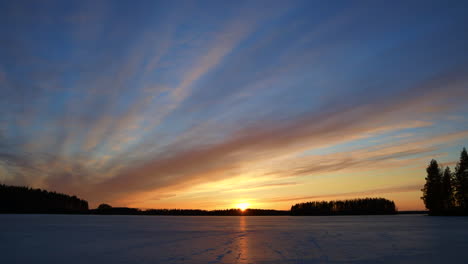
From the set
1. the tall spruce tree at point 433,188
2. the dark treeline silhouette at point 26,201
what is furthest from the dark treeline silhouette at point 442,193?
the dark treeline silhouette at point 26,201

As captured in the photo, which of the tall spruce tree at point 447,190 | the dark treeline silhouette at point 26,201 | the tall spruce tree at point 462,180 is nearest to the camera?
the tall spruce tree at point 462,180

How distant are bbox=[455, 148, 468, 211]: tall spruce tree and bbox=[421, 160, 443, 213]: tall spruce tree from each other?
19.0ft

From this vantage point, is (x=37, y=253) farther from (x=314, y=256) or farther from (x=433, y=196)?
(x=433, y=196)

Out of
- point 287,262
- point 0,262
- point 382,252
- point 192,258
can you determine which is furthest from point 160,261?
point 382,252

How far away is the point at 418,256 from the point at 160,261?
15.5 m

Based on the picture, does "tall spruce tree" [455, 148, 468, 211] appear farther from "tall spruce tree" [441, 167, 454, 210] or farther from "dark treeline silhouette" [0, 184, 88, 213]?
"dark treeline silhouette" [0, 184, 88, 213]

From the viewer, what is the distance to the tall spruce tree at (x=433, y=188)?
9550 centimetres

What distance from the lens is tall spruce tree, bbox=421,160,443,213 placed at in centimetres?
9550

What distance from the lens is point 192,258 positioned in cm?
1858

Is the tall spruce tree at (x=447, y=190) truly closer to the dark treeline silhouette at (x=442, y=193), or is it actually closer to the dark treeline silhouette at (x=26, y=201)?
the dark treeline silhouette at (x=442, y=193)

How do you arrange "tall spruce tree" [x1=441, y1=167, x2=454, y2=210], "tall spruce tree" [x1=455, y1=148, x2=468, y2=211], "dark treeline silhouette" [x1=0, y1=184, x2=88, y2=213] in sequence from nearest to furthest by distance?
"tall spruce tree" [x1=455, y1=148, x2=468, y2=211] → "tall spruce tree" [x1=441, y1=167, x2=454, y2=210] → "dark treeline silhouette" [x1=0, y1=184, x2=88, y2=213]

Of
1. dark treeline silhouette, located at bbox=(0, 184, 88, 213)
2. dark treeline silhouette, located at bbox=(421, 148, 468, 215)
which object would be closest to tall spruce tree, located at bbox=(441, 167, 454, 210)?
dark treeline silhouette, located at bbox=(421, 148, 468, 215)

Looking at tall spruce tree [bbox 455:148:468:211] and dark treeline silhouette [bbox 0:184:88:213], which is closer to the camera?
tall spruce tree [bbox 455:148:468:211]

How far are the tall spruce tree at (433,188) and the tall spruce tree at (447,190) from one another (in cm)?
128
